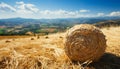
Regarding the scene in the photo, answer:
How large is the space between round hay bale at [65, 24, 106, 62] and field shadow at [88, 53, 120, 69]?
9.8 inches

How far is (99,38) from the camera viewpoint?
6.97 meters

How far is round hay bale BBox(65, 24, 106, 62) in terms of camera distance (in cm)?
684

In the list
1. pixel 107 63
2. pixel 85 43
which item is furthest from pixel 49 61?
pixel 107 63

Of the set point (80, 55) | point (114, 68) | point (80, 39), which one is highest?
point (80, 39)

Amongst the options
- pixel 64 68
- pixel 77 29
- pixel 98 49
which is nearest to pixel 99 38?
pixel 98 49

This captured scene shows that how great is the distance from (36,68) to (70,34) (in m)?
1.76

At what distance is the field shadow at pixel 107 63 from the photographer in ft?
23.0

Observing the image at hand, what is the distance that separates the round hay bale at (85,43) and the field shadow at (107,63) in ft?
0.81

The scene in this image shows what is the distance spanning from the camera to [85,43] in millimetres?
6828

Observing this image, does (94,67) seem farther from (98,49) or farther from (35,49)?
(35,49)

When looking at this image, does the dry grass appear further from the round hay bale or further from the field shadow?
the round hay bale

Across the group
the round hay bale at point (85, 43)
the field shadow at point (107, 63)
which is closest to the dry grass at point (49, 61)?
the field shadow at point (107, 63)

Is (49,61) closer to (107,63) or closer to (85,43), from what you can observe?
(85,43)

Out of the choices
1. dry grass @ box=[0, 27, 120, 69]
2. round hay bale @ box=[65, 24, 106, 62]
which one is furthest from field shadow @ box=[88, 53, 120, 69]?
round hay bale @ box=[65, 24, 106, 62]
